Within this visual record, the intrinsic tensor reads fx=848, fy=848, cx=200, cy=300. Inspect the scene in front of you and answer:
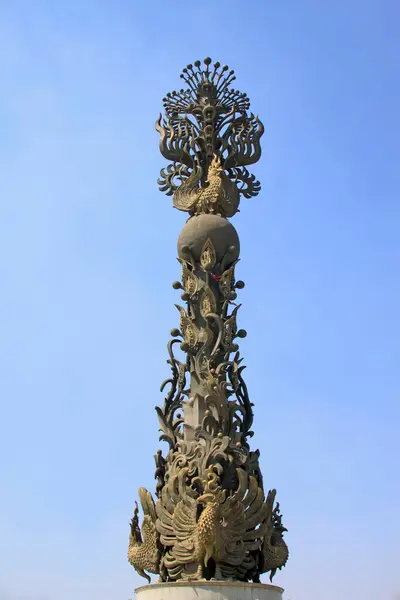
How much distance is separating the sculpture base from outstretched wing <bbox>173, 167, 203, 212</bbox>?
776 cm

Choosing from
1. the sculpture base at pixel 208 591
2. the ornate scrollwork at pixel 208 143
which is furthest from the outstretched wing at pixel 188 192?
the sculpture base at pixel 208 591

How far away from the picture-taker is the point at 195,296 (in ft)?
56.9

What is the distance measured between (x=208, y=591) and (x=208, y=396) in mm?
3574

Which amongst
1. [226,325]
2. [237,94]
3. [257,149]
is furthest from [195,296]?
[237,94]

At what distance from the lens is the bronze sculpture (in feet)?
49.7

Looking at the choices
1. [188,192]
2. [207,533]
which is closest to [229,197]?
[188,192]

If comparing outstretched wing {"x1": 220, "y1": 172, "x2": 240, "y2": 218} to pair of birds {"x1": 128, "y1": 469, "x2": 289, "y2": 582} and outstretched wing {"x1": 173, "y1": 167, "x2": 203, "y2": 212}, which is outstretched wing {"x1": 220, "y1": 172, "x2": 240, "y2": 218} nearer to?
outstretched wing {"x1": 173, "y1": 167, "x2": 203, "y2": 212}

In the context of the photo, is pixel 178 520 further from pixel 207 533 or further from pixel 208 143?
pixel 208 143

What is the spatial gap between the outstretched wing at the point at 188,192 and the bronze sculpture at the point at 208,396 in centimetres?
2

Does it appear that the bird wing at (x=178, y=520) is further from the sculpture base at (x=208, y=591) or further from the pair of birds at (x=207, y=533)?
the sculpture base at (x=208, y=591)

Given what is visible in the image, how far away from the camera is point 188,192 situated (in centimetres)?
1831

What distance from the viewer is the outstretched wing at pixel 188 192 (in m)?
18.2

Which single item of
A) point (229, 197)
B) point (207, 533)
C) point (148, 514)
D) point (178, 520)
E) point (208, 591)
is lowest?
point (208, 591)

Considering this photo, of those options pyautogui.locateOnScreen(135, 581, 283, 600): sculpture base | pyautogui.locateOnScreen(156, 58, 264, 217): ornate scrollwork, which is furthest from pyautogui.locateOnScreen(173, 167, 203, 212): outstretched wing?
pyautogui.locateOnScreen(135, 581, 283, 600): sculpture base
